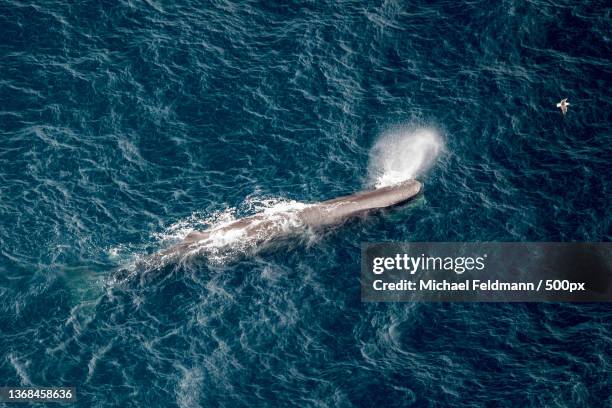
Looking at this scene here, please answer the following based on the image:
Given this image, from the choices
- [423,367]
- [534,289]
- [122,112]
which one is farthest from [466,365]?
[122,112]

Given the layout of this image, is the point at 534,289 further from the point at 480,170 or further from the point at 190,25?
the point at 190,25

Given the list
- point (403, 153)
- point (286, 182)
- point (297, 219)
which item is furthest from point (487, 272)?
point (286, 182)

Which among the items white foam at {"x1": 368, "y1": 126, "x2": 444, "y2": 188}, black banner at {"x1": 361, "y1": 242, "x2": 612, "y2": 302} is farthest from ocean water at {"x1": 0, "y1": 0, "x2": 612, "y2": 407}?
black banner at {"x1": 361, "y1": 242, "x2": 612, "y2": 302}

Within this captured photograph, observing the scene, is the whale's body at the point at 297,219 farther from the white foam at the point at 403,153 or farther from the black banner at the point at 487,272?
the black banner at the point at 487,272

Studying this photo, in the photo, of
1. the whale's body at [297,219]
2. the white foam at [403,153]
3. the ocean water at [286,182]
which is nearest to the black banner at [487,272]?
the ocean water at [286,182]

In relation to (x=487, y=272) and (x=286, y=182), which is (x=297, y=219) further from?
(x=487, y=272)

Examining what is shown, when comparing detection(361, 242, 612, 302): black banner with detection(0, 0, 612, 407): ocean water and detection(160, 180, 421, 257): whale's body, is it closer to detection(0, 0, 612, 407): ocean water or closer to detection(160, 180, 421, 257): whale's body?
detection(0, 0, 612, 407): ocean water
